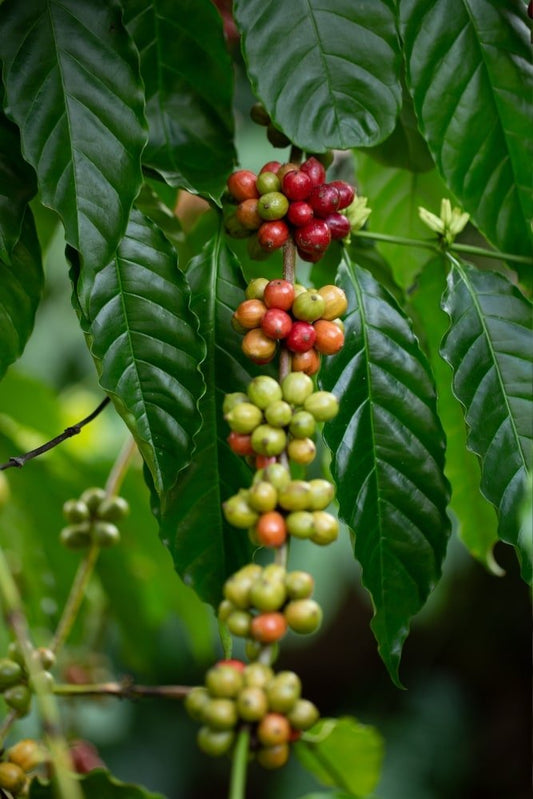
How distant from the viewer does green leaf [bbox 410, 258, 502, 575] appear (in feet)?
3.22

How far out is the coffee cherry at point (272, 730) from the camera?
0.52m

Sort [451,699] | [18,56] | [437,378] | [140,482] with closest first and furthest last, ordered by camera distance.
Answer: [18,56] → [437,378] → [140,482] → [451,699]

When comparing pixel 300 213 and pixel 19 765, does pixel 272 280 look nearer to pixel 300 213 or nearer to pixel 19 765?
pixel 300 213

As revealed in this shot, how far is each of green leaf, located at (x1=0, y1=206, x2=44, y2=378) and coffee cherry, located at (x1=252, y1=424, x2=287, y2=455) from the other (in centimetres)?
29

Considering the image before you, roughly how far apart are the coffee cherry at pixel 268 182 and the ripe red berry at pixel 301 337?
15cm

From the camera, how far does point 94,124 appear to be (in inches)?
29.2

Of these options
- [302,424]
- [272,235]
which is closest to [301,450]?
[302,424]

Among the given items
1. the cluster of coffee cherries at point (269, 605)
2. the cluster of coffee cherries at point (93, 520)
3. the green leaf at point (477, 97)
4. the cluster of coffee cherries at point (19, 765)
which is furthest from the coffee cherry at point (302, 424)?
the cluster of coffee cherries at point (93, 520)

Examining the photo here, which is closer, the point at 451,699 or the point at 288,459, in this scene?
the point at 288,459

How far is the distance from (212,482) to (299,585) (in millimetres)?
241

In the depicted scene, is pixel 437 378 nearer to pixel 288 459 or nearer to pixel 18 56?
pixel 288 459

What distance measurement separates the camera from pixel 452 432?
101 centimetres

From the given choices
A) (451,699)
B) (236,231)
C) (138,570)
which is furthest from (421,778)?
(236,231)

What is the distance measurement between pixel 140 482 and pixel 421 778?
2603 millimetres
